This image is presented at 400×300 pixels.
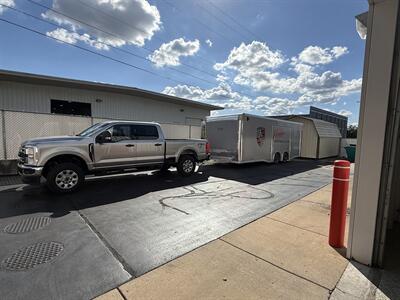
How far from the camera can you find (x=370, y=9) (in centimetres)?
286

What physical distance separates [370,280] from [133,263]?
2.82 metres

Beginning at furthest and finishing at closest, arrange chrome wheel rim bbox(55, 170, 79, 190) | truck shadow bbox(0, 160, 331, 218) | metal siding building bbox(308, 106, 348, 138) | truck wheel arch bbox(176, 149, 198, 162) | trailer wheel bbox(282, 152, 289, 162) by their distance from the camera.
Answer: metal siding building bbox(308, 106, 348, 138)
trailer wheel bbox(282, 152, 289, 162)
truck wheel arch bbox(176, 149, 198, 162)
chrome wheel rim bbox(55, 170, 79, 190)
truck shadow bbox(0, 160, 331, 218)

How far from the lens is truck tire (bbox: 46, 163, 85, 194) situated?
19.7 ft

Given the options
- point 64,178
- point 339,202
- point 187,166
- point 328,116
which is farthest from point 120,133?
point 328,116

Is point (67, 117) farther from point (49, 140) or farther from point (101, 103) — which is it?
point (101, 103)

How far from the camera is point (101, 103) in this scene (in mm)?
16094

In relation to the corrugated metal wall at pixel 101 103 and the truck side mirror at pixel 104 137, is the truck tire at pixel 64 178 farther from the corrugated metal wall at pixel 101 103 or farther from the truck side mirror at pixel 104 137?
the corrugated metal wall at pixel 101 103

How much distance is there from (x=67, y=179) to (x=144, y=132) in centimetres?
280

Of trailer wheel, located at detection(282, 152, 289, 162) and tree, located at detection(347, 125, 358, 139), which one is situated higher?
tree, located at detection(347, 125, 358, 139)

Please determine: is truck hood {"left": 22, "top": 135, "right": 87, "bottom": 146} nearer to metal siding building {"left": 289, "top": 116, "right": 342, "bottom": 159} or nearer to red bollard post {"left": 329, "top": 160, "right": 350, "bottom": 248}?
red bollard post {"left": 329, "top": 160, "right": 350, "bottom": 248}

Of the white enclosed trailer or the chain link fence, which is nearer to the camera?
the chain link fence


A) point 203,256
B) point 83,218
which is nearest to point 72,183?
point 83,218

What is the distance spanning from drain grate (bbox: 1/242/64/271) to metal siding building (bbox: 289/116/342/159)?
62.6ft

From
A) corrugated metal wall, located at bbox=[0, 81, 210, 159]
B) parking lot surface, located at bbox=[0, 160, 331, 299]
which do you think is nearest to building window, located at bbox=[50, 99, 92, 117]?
corrugated metal wall, located at bbox=[0, 81, 210, 159]
